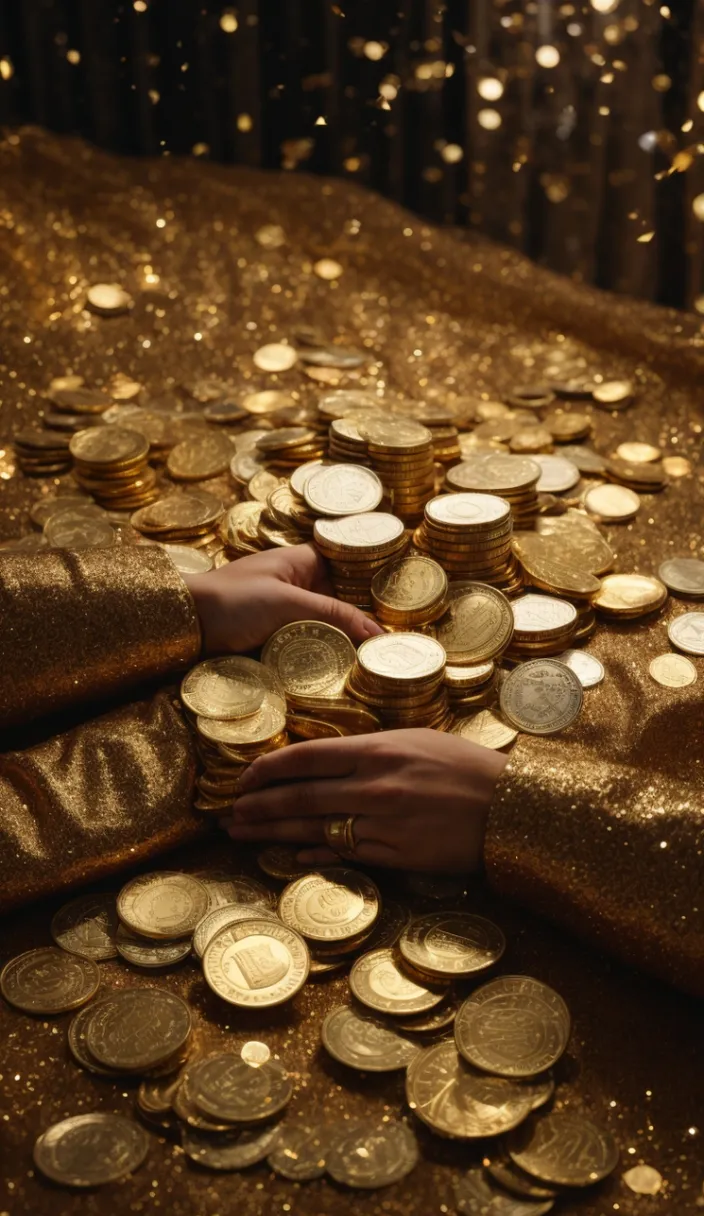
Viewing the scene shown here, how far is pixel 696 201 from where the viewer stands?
3.56m

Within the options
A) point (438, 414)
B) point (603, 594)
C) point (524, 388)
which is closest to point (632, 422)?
point (524, 388)

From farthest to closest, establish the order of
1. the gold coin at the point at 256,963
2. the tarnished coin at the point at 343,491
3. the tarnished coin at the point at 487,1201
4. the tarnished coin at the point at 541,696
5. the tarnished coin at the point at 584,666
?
the tarnished coin at the point at 343,491 < the tarnished coin at the point at 584,666 < the tarnished coin at the point at 541,696 < the gold coin at the point at 256,963 < the tarnished coin at the point at 487,1201

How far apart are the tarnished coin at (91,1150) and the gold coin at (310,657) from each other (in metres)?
0.66

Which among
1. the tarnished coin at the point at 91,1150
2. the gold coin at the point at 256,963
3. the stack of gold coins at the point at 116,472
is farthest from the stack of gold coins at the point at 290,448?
the tarnished coin at the point at 91,1150

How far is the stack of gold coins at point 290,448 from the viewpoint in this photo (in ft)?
7.39

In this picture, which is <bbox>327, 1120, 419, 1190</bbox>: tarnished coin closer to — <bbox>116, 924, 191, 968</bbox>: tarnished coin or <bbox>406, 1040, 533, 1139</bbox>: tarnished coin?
<bbox>406, 1040, 533, 1139</bbox>: tarnished coin

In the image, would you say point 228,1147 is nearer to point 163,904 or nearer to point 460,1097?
point 460,1097

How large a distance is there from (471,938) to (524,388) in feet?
5.44

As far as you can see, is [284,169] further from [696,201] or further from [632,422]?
[632,422]

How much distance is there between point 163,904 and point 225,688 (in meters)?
0.33

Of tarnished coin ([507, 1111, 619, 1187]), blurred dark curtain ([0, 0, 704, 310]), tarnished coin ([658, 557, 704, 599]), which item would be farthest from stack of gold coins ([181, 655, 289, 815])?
blurred dark curtain ([0, 0, 704, 310])

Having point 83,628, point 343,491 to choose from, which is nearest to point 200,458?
point 343,491

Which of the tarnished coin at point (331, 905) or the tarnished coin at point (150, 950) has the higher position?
the tarnished coin at point (331, 905)

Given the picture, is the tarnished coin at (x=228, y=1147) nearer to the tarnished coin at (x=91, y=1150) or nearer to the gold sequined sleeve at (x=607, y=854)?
the tarnished coin at (x=91, y=1150)
